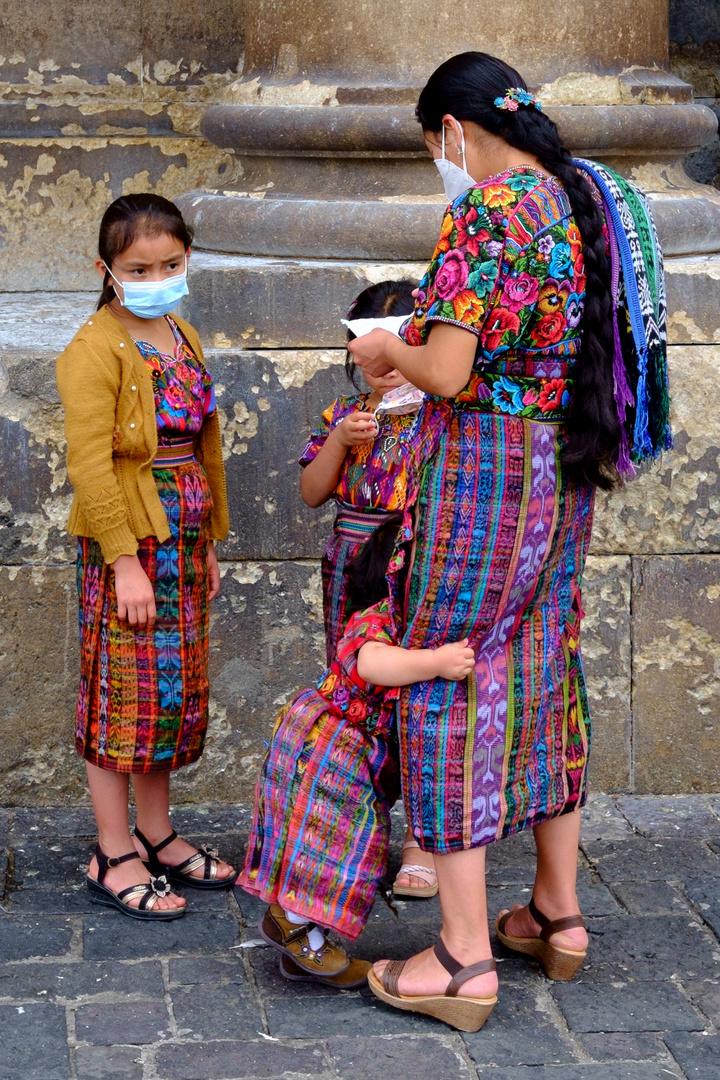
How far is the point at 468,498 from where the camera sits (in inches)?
103

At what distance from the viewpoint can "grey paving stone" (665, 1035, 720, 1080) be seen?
2541mm

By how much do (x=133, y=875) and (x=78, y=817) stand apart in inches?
22.5

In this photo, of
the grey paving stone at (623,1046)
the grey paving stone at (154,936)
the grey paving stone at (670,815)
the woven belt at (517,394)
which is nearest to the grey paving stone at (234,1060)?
the grey paving stone at (154,936)

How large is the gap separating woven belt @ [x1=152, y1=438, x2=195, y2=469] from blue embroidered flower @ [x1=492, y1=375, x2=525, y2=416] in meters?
0.84

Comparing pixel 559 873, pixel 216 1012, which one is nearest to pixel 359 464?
pixel 559 873

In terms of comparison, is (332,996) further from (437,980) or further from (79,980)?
(79,980)

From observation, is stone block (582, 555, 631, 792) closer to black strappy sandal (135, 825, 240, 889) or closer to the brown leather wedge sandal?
the brown leather wedge sandal

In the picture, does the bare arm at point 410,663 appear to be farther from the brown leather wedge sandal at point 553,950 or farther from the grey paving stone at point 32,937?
the grey paving stone at point 32,937

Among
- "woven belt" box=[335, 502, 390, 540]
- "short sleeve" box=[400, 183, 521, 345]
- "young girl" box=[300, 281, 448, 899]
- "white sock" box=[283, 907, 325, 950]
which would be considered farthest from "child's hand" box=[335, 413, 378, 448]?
"white sock" box=[283, 907, 325, 950]

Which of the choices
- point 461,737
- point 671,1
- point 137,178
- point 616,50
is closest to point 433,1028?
point 461,737

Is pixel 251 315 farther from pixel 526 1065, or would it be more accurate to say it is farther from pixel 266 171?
pixel 526 1065

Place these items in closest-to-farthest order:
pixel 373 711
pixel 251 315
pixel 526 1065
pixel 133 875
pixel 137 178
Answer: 1. pixel 526 1065
2. pixel 373 711
3. pixel 133 875
4. pixel 251 315
5. pixel 137 178

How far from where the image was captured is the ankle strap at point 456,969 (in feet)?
8.86

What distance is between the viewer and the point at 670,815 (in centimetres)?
375
